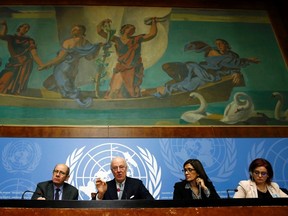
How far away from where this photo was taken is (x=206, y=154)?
5484 millimetres

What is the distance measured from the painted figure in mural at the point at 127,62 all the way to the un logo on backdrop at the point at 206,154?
1177mm

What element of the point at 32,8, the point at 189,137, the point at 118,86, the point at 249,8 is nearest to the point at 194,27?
the point at 249,8

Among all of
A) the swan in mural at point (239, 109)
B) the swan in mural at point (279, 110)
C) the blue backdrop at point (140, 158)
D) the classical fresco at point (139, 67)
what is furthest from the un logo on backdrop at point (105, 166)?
the swan in mural at point (279, 110)

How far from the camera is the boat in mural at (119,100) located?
5910 millimetres

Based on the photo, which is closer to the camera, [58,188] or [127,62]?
[58,188]

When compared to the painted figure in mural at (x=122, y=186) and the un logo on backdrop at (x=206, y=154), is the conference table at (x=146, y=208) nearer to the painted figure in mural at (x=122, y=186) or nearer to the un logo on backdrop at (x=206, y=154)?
the painted figure in mural at (x=122, y=186)

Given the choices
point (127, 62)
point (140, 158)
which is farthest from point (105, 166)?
point (127, 62)

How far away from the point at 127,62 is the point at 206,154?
2224 millimetres

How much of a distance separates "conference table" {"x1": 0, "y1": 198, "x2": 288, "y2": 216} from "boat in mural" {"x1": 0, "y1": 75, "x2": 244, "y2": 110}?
3.62 m

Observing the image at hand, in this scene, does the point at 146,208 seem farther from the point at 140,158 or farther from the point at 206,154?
the point at 206,154

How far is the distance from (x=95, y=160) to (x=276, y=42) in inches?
163

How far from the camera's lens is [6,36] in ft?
22.0

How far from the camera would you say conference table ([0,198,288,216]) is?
236cm

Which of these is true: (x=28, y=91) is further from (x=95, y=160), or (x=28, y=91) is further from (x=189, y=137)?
(x=189, y=137)
